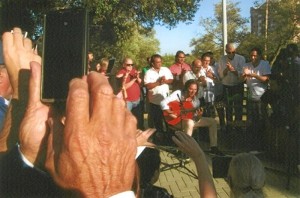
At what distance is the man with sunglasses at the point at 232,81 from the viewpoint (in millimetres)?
7633

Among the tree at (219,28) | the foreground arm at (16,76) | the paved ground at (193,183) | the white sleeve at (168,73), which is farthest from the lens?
the tree at (219,28)

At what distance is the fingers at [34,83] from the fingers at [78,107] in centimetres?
27

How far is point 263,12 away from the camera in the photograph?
84.3 ft

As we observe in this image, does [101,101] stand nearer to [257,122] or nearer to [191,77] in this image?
[257,122]

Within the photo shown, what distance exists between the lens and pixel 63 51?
93 centimetres

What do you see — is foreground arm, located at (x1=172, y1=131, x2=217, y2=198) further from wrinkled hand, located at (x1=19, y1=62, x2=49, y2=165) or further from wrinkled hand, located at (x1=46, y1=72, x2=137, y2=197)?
wrinkled hand, located at (x1=46, y1=72, x2=137, y2=197)

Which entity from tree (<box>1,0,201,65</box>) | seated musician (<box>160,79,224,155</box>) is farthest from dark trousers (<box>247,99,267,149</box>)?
tree (<box>1,0,201,65</box>)

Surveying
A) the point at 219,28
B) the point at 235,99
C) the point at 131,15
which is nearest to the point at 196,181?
the point at 235,99

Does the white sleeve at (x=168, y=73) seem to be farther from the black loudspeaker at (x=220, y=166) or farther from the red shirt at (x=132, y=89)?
the black loudspeaker at (x=220, y=166)

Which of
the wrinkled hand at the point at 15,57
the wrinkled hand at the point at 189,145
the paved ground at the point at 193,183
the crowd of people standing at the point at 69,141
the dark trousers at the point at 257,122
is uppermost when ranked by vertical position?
the wrinkled hand at the point at 15,57

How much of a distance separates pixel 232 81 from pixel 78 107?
717 centimetres

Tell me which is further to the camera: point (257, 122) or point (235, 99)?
point (235, 99)

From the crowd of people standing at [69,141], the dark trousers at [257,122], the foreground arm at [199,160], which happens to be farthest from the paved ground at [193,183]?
the crowd of people standing at [69,141]

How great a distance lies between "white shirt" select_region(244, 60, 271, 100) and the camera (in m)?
7.27
